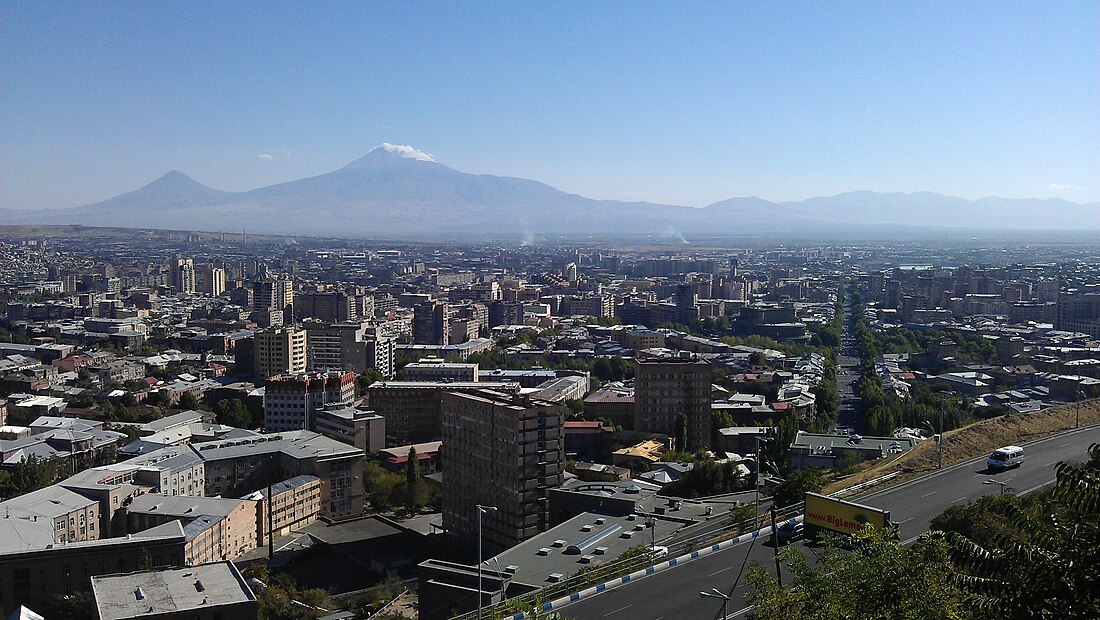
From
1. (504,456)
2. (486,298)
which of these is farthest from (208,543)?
(486,298)

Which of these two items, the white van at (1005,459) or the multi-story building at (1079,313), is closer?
the white van at (1005,459)

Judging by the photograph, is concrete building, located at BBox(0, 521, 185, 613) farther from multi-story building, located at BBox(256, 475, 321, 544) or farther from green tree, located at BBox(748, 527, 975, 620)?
green tree, located at BBox(748, 527, 975, 620)

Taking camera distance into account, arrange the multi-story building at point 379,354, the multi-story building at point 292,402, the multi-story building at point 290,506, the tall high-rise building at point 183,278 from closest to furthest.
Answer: the multi-story building at point 290,506
the multi-story building at point 292,402
the multi-story building at point 379,354
the tall high-rise building at point 183,278

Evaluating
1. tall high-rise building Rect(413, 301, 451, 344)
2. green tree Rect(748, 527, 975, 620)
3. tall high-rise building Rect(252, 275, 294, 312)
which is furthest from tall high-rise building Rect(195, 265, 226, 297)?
green tree Rect(748, 527, 975, 620)

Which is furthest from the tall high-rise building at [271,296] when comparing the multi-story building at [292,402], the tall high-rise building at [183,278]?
the multi-story building at [292,402]

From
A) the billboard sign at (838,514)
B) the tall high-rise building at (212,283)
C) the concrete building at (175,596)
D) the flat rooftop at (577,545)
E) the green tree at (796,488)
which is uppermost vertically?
the billboard sign at (838,514)

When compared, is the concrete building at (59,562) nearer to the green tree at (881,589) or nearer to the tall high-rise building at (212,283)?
the green tree at (881,589)
